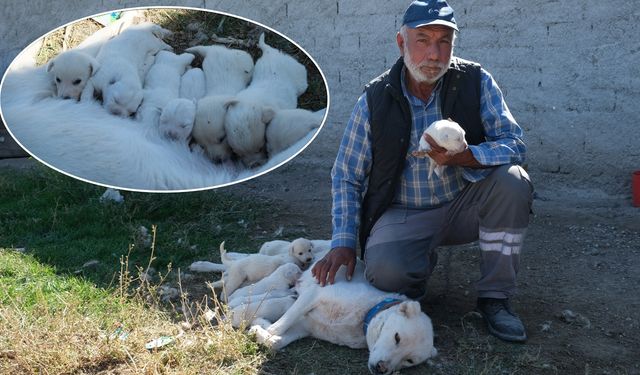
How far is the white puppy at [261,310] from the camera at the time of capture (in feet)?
12.1

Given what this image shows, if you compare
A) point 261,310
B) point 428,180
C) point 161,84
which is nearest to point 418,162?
point 428,180

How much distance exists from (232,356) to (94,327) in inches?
24.4

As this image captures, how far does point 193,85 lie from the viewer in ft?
11.1

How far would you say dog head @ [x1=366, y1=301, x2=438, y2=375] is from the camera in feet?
10.7

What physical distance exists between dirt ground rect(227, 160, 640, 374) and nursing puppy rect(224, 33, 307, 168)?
868mm

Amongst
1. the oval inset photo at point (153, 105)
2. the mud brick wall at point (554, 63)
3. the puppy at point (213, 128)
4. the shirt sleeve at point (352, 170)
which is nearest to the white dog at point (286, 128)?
the oval inset photo at point (153, 105)

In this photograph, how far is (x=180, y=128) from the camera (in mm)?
3312

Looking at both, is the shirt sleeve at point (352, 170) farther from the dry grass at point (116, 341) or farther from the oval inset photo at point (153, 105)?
the dry grass at point (116, 341)

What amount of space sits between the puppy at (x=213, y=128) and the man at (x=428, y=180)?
0.74m

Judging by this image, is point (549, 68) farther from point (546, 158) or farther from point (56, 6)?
point (56, 6)

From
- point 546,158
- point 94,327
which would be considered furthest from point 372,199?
point 546,158

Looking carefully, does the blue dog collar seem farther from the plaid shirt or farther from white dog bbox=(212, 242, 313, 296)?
white dog bbox=(212, 242, 313, 296)

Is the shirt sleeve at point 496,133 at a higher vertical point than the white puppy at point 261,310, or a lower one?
higher

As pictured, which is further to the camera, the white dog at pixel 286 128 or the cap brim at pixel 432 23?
the cap brim at pixel 432 23
